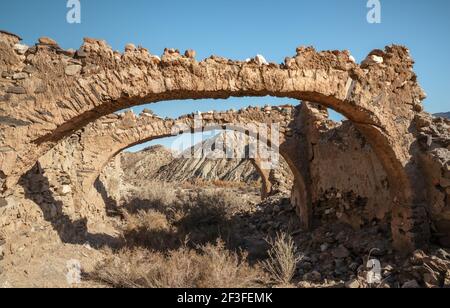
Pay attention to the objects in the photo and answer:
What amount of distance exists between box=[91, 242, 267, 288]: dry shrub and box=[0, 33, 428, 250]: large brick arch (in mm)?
2050

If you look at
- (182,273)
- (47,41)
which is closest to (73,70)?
→ (47,41)

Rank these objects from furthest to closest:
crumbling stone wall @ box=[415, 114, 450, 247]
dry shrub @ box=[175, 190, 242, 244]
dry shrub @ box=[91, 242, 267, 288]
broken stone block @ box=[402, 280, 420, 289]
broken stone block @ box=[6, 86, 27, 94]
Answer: dry shrub @ box=[175, 190, 242, 244] → crumbling stone wall @ box=[415, 114, 450, 247] → dry shrub @ box=[91, 242, 267, 288] → broken stone block @ box=[402, 280, 420, 289] → broken stone block @ box=[6, 86, 27, 94]

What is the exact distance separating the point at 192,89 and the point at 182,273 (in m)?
2.45

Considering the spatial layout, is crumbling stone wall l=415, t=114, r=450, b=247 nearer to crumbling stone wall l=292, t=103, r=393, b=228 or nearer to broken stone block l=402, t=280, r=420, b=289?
crumbling stone wall l=292, t=103, r=393, b=228

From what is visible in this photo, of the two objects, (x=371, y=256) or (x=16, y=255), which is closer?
(x=16, y=255)

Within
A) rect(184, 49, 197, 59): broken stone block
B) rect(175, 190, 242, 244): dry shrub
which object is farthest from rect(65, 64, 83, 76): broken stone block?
rect(175, 190, 242, 244): dry shrub

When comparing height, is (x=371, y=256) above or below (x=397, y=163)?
below

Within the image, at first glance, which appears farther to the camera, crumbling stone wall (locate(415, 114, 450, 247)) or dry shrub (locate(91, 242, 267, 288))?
crumbling stone wall (locate(415, 114, 450, 247))

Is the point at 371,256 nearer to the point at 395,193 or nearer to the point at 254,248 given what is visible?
the point at 395,193

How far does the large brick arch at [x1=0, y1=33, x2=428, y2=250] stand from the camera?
379 centimetres

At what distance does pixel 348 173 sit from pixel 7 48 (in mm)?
5932

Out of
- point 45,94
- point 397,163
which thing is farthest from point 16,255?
point 397,163

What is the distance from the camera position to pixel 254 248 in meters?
6.82

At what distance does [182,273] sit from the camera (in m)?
4.44
